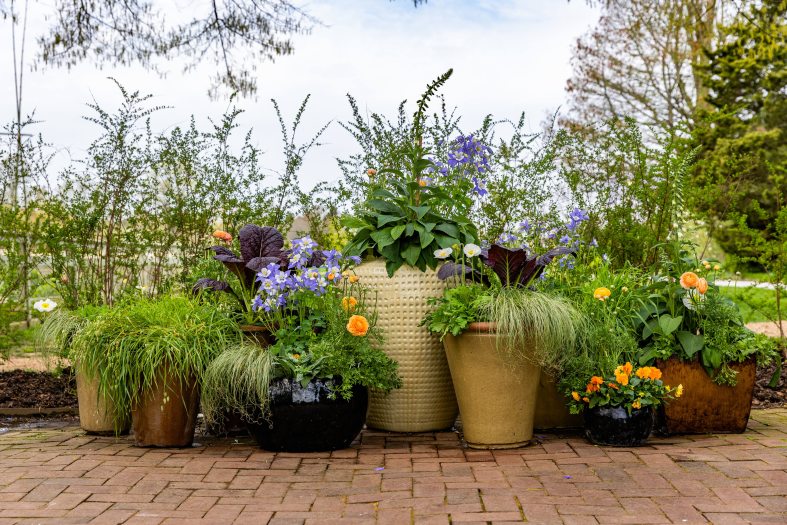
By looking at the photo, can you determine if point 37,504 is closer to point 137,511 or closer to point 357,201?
point 137,511

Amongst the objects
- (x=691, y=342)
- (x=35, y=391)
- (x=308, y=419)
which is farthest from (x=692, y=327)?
(x=35, y=391)

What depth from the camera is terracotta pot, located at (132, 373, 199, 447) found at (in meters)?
4.00

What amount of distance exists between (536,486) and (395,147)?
8.87ft

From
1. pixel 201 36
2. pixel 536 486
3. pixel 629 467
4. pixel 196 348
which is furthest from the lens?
pixel 201 36

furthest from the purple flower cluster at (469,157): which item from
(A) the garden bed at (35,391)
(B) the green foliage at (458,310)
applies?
(A) the garden bed at (35,391)

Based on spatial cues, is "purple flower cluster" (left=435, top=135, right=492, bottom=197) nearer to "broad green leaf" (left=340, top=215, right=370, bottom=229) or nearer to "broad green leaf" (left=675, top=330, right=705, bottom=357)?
"broad green leaf" (left=340, top=215, right=370, bottom=229)

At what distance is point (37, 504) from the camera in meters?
3.14

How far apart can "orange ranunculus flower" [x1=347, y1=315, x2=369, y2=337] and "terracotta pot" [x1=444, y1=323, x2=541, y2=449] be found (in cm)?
43

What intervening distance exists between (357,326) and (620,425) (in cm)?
135

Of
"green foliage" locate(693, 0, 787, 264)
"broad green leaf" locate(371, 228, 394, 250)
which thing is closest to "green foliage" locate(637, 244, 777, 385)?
"broad green leaf" locate(371, 228, 394, 250)

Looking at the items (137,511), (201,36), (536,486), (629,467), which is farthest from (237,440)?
(201,36)

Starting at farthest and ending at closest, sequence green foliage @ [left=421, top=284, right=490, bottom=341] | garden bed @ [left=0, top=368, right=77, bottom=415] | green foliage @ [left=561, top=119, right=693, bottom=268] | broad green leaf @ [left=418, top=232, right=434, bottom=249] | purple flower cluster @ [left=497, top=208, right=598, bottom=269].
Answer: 1. green foliage @ [left=561, top=119, right=693, bottom=268]
2. garden bed @ [left=0, top=368, right=77, bottom=415]
3. purple flower cluster @ [left=497, top=208, right=598, bottom=269]
4. broad green leaf @ [left=418, top=232, right=434, bottom=249]
5. green foliage @ [left=421, top=284, right=490, bottom=341]

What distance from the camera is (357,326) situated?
12.7 feet

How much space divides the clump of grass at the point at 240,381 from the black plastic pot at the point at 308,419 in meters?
0.07
